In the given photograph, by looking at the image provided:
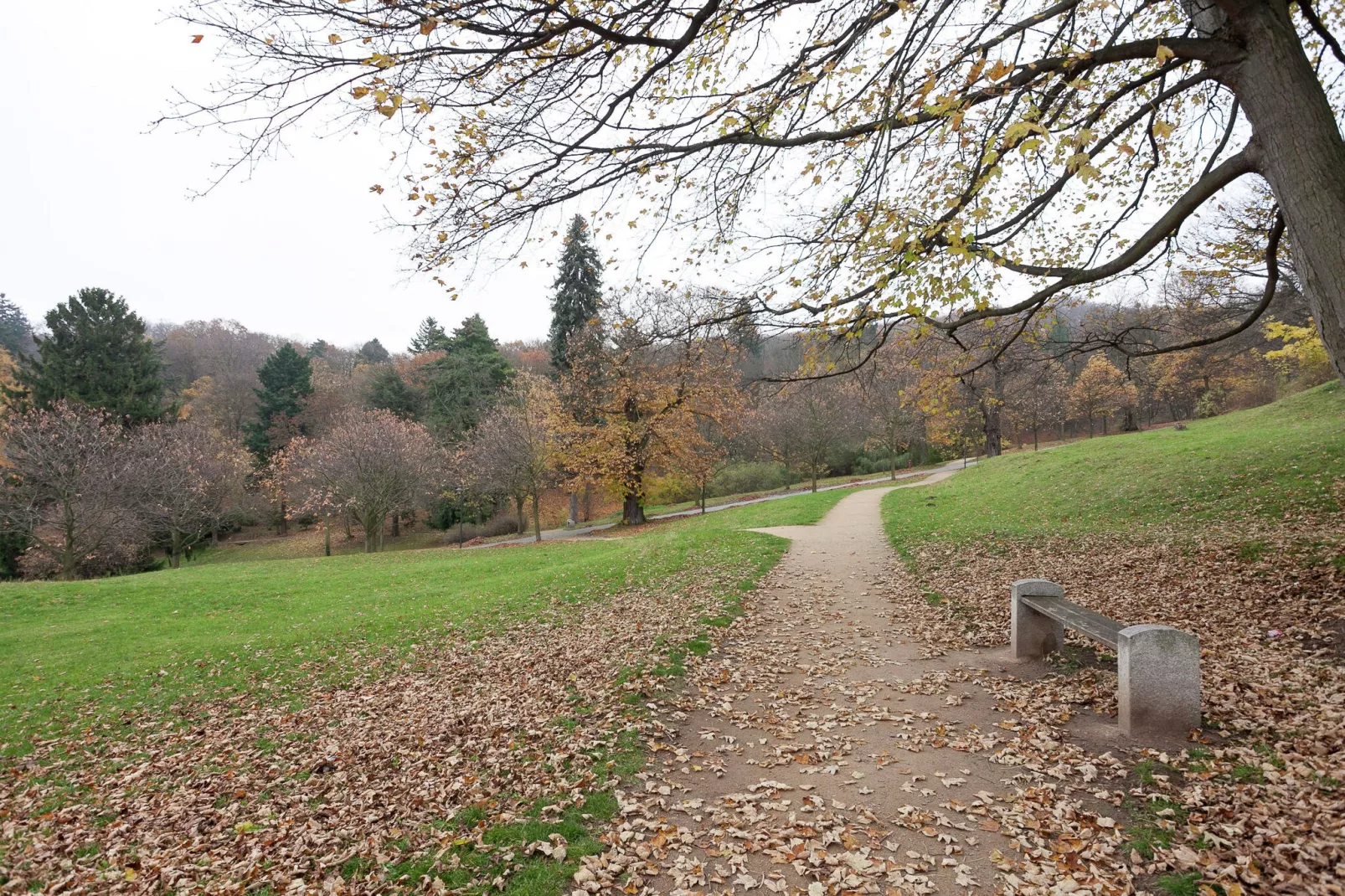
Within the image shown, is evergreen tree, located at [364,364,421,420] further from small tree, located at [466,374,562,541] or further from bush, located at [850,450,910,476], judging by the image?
bush, located at [850,450,910,476]

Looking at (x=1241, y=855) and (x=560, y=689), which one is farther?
(x=560, y=689)

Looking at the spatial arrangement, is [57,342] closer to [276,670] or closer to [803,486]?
[276,670]

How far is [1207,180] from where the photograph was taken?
4.87 metres

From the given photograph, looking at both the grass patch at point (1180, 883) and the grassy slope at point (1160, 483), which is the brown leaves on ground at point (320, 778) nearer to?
the grass patch at point (1180, 883)

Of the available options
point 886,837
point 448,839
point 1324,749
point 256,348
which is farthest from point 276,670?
point 256,348

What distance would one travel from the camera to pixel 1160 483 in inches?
531

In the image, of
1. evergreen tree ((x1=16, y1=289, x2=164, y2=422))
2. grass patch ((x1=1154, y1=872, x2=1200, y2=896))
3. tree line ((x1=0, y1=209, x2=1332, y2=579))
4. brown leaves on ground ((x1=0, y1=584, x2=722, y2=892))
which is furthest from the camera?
evergreen tree ((x1=16, y1=289, x2=164, y2=422))

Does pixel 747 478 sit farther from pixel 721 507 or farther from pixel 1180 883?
pixel 1180 883

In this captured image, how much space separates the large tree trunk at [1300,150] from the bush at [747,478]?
113 ft

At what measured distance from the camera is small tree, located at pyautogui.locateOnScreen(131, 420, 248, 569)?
25047mm

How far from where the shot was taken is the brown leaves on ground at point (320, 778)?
397 centimetres

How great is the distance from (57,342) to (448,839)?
42.6 m

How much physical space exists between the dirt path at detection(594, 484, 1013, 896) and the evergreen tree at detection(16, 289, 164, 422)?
37493 millimetres

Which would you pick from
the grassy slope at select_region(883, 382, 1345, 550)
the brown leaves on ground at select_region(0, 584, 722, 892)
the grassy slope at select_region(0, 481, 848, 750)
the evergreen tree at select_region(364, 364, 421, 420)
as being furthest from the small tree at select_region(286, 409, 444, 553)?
the brown leaves on ground at select_region(0, 584, 722, 892)
